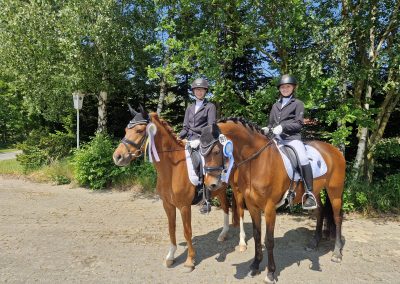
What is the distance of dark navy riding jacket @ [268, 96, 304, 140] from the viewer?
4.59 metres

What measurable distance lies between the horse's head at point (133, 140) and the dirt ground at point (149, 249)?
1.61 m

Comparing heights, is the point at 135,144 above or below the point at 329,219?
above

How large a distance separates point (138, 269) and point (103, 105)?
26.5ft

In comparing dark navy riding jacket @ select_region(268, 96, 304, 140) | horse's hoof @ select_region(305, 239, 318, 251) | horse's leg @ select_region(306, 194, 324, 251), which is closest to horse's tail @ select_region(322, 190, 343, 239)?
horse's leg @ select_region(306, 194, 324, 251)

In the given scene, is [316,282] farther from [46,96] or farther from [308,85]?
[46,96]

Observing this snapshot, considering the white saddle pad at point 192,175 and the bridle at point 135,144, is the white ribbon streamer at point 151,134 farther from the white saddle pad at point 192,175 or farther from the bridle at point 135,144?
the white saddle pad at point 192,175

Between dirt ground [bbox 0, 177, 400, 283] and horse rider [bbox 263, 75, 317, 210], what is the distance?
3.44 feet

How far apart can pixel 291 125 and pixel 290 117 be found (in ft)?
0.60

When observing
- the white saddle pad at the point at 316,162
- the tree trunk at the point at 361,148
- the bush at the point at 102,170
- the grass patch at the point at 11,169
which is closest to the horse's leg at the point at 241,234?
the white saddle pad at the point at 316,162

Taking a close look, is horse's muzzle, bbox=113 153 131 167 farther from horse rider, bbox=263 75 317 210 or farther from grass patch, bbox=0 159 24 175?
grass patch, bbox=0 159 24 175

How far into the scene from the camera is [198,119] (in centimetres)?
503

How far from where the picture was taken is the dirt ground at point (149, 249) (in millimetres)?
4324

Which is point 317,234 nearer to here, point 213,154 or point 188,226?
point 188,226

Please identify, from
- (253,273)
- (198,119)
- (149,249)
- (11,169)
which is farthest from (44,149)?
(253,273)
